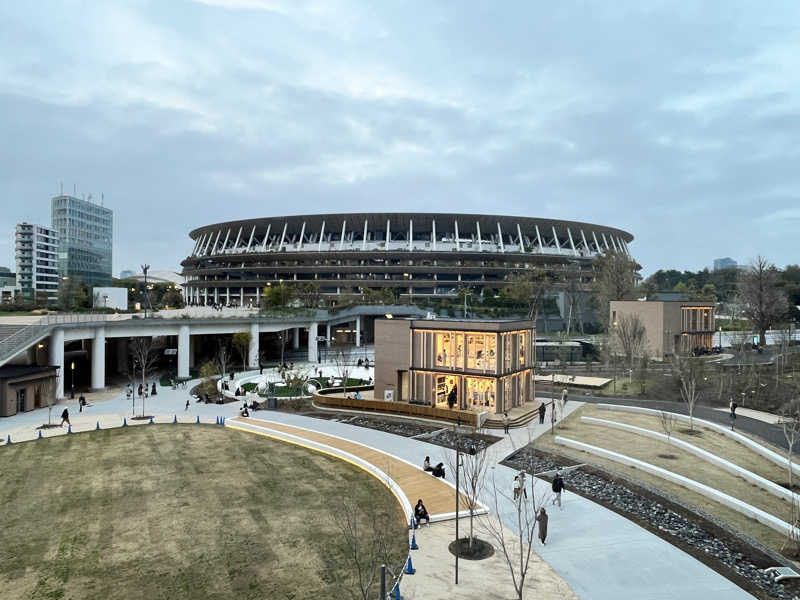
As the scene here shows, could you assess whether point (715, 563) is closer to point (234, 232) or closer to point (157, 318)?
point (157, 318)

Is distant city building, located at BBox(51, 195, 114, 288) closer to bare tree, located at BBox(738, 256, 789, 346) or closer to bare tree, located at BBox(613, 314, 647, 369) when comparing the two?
bare tree, located at BBox(613, 314, 647, 369)

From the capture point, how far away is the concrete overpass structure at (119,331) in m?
40.7

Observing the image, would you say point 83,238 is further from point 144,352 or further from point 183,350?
point 144,352

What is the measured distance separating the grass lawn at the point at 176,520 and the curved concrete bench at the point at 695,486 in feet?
39.2

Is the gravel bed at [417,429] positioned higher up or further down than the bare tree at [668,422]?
further down

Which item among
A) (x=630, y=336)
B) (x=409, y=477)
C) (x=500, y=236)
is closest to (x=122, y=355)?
(x=409, y=477)

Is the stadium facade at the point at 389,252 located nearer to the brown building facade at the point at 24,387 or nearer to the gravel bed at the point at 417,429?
the brown building facade at the point at 24,387

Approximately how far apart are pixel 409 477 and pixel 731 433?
20.5 metres

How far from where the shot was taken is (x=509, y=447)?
28172 mm

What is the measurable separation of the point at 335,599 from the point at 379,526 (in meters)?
4.64

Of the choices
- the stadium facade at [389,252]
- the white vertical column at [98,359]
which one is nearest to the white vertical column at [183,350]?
the white vertical column at [98,359]

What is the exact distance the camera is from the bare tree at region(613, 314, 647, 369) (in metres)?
56.6

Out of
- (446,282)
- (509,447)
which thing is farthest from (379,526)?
(446,282)

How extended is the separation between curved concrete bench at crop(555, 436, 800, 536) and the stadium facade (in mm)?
76637
